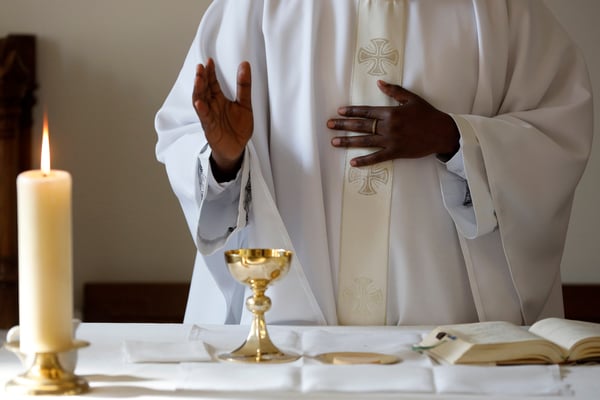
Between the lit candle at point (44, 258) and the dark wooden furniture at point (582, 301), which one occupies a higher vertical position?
the lit candle at point (44, 258)

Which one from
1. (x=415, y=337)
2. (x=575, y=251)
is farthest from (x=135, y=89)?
(x=415, y=337)

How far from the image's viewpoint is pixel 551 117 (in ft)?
9.82

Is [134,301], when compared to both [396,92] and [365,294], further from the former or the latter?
[396,92]

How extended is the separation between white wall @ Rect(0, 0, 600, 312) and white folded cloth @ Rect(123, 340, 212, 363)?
137 inches

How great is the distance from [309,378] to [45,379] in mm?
441

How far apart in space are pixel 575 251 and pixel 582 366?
3601mm

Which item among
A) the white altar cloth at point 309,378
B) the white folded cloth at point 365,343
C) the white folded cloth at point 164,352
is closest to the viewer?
the white altar cloth at point 309,378

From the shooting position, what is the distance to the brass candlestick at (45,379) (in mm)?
1626

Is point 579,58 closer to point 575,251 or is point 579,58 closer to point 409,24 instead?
point 409,24

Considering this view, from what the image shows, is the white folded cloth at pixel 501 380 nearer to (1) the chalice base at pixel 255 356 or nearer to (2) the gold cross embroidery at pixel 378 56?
(1) the chalice base at pixel 255 356

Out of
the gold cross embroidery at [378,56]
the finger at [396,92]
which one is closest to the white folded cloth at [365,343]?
the finger at [396,92]

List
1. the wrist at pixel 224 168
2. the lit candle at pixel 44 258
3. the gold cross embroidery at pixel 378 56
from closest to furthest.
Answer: the lit candle at pixel 44 258 → the wrist at pixel 224 168 → the gold cross embroidery at pixel 378 56

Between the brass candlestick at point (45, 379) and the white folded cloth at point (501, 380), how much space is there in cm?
60

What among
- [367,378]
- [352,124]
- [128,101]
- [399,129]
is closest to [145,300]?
[128,101]
